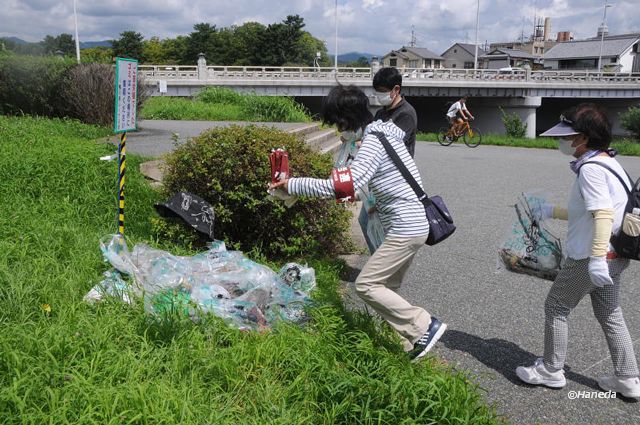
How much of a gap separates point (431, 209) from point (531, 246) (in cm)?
71

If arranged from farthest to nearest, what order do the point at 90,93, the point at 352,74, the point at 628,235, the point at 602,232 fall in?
the point at 352,74 → the point at 90,93 → the point at 628,235 → the point at 602,232

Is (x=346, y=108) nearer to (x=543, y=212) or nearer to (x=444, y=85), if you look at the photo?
(x=543, y=212)

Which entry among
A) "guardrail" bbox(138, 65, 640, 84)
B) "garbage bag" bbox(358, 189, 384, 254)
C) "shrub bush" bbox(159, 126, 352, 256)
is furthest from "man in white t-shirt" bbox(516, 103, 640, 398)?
"guardrail" bbox(138, 65, 640, 84)

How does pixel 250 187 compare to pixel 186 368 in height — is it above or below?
above

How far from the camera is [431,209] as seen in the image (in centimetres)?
339

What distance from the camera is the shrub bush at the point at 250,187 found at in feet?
16.5

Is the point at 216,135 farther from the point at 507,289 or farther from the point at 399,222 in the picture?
the point at 507,289

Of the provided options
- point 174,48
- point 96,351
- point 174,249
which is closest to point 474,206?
point 174,249

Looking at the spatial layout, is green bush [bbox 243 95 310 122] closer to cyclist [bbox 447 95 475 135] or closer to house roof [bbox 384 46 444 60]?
cyclist [bbox 447 95 475 135]

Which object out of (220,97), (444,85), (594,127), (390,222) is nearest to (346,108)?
(390,222)

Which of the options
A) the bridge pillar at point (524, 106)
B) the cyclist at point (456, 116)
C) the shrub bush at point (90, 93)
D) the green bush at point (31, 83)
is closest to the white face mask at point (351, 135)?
the shrub bush at point (90, 93)

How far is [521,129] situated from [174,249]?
25.9 m

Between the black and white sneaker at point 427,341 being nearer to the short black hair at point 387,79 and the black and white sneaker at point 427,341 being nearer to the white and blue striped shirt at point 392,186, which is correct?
the white and blue striped shirt at point 392,186

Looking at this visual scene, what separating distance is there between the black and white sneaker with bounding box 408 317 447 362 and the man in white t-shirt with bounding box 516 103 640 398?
55 cm
